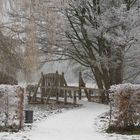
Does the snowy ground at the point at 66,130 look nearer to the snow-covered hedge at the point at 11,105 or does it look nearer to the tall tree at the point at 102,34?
the snow-covered hedge at the point at 11,105

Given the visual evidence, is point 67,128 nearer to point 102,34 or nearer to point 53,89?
point 102,34

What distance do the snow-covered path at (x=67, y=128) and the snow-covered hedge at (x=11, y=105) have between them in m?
0.68

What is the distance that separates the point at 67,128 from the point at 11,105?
1.94 metres

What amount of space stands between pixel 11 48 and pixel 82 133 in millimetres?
4870

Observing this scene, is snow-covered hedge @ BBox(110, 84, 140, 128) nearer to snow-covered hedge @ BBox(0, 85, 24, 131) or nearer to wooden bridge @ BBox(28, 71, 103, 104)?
snow-covered hedge @ BBox(0, 85, 24, 131)

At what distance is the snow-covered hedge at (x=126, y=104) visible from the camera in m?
13.8

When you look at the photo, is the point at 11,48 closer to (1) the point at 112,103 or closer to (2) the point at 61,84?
(1) the point at 112,103

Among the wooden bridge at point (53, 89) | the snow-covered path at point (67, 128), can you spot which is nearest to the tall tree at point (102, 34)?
the wooden bridge at point (53, 89)

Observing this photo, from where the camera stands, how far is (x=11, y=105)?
14070 millimetres

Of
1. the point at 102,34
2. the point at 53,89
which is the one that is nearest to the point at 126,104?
the point at 102,34

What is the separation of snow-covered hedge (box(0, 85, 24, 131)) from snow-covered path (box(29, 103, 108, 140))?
68 centimetres

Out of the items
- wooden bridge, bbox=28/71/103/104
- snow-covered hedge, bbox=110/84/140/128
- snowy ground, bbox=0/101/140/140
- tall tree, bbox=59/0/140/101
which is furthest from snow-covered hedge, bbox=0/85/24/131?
wooden bridge, bbox=28/71/103/104

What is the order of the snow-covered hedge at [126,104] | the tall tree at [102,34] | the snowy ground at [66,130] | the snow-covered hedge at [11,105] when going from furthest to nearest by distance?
1. the tall tree at [102,34]
2. the snow-covered hedge at [11,105]
3. the snow-covered hedge at [126,104]
4. the snowy ground at [66,130]

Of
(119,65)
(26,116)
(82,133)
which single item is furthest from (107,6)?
(82,133)
